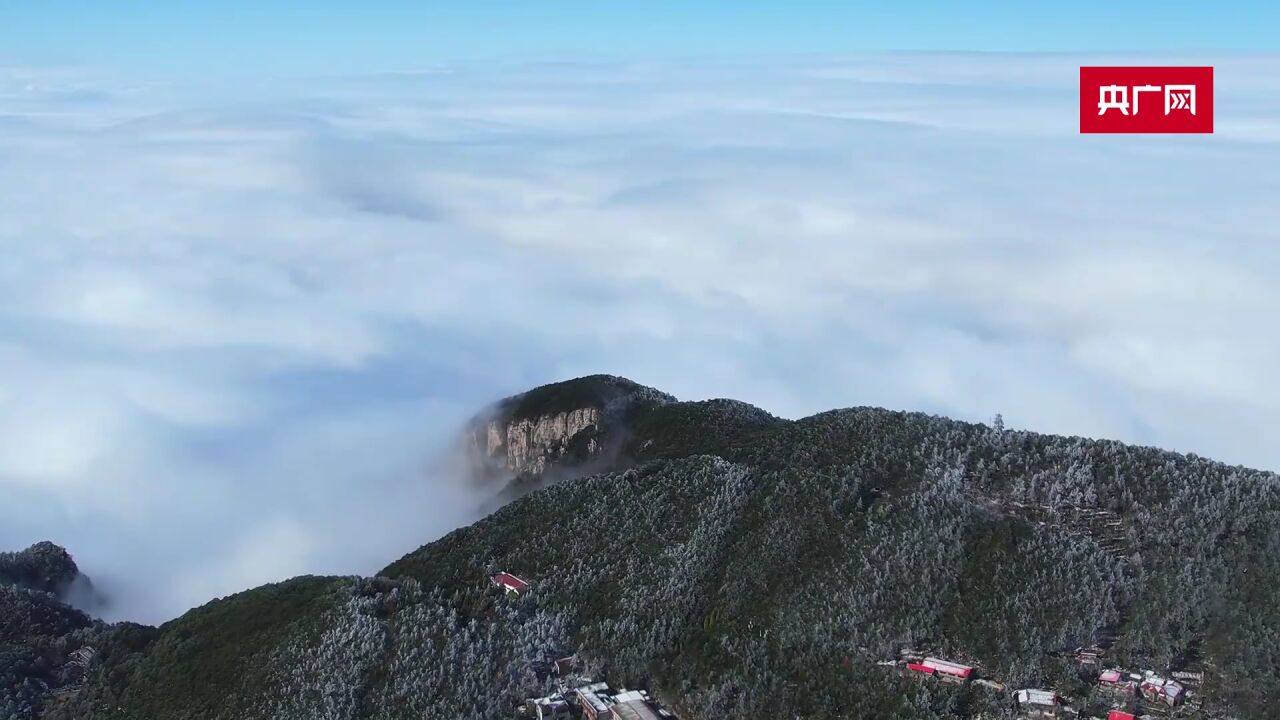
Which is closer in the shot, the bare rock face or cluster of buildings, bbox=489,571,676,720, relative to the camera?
cluster of buildings, bbox=489,571,676,720

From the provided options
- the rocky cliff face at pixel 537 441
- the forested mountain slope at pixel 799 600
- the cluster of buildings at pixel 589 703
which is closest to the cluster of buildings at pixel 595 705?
the cluster of buildings at pixel 589 703

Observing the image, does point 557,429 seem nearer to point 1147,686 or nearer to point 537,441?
point 537,441

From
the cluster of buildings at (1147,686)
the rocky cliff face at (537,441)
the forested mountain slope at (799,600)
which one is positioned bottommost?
the rocky cliff face at (537,441)

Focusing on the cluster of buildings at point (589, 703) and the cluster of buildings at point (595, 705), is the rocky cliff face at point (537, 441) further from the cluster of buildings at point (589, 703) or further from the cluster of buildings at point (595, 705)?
the cluster of buildings at point (595, 705)

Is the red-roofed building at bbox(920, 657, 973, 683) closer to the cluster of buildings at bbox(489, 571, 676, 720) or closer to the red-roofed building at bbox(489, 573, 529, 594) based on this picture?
Result: the cluster of buildings at bbox(489, 571, 676, 720)

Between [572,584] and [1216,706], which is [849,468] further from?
[1216,706]

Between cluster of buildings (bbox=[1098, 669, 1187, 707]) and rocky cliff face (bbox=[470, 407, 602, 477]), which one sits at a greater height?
cluster of buildings (bbox=[1098, 669, 1187, 707])

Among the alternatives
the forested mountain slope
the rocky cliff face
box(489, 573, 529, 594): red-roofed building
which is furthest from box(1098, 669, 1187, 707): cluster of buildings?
the rocky cliff face
